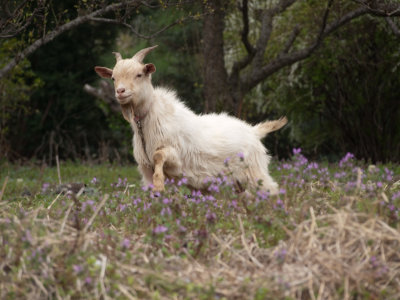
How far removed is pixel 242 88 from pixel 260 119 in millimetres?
5560

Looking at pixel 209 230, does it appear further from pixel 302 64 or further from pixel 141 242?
pixel 302 64

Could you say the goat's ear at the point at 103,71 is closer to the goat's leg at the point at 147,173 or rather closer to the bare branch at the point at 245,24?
the goat's leg at the point at 147,173

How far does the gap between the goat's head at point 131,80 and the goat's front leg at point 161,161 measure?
0.55m

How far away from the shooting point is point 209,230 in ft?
14.9

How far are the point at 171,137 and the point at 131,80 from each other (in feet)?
2.47

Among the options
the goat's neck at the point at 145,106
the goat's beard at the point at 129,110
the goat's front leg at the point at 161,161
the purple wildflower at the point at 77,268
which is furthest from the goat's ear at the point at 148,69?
the purple wildflower at the point at 77,268

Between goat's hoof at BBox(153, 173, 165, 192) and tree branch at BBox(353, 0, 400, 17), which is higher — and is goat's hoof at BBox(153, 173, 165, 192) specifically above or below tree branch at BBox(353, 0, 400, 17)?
below

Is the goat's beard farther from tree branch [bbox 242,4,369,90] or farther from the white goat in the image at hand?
tree branch [bbox 242,4,369,90]

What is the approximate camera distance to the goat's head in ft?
19.1

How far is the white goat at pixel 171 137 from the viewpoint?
5.97m

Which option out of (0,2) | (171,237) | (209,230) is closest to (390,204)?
(209,230)

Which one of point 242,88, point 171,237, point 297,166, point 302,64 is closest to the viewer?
point 171,237

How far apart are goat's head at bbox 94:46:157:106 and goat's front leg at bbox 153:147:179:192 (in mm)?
550

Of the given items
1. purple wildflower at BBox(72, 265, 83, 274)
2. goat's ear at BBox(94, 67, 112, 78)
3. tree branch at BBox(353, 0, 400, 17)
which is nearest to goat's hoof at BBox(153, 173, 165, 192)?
goat's ear at BBox(94, 67, 112, 78)
